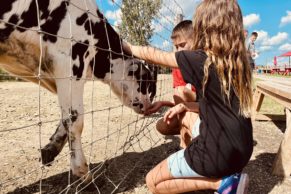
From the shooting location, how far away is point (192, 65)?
1988 millimetres

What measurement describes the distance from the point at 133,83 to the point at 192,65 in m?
1.34

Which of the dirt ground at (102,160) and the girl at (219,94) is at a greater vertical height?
the girl at (219,94)

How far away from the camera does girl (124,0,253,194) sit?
1972mm

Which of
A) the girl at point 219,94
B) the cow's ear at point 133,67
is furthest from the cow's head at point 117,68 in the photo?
the girl at point 219,94

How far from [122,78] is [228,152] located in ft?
4.59

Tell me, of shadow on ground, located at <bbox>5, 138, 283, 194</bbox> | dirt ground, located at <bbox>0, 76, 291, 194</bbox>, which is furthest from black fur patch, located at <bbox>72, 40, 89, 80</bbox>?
shadow on ground, located at <bbox>5, 138, 283, 194</bbox>

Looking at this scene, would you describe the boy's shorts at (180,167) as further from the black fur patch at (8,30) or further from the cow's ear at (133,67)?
the black fur patch at (8,30)

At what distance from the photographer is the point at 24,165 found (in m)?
3.03

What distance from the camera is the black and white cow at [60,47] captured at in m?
2.28

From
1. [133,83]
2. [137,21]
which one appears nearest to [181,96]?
[133,83]

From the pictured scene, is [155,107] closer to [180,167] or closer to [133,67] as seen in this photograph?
[133,67]

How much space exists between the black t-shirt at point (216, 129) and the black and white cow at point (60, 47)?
790 mm

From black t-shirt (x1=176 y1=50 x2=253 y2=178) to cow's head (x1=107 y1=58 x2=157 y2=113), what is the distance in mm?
1110

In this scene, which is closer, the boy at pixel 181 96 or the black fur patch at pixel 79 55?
the black fur patch at pixel 79 55
